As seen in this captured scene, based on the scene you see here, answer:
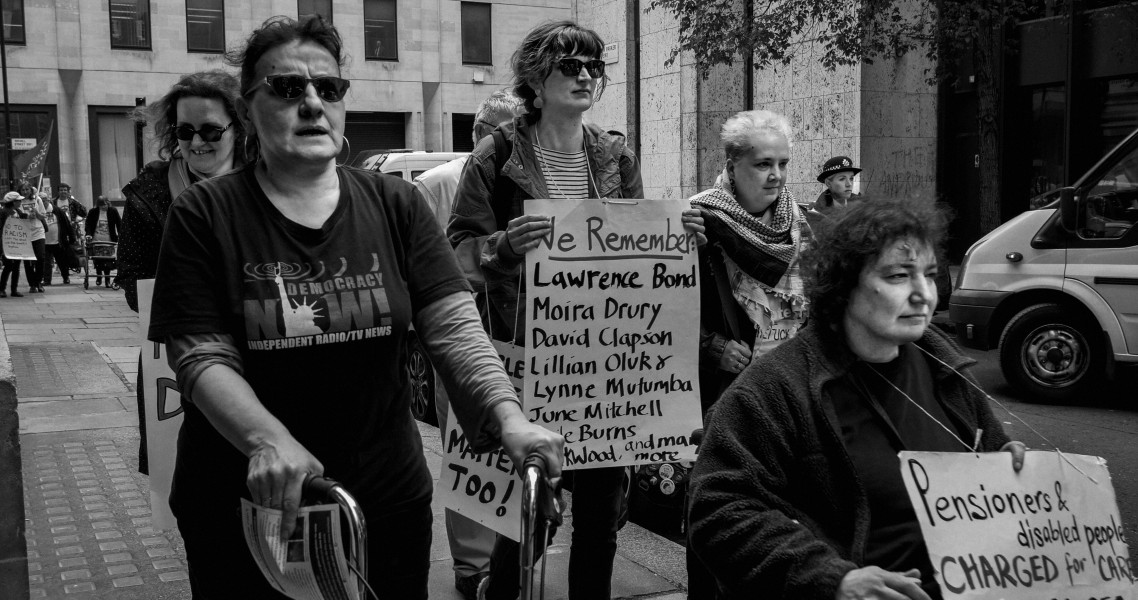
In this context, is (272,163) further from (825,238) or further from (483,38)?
(483,38)

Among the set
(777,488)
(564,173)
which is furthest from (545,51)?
(777,488)

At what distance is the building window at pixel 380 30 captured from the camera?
40.2 meters

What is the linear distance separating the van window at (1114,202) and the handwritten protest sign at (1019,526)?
22.0 ft

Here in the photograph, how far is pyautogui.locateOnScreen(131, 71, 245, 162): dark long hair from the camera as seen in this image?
3.85m

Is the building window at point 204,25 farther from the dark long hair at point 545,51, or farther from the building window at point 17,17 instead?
the dark long hair at point 545,51

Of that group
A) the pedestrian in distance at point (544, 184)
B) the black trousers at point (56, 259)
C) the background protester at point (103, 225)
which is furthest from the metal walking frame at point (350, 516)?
the black trousers at point (56, 259)

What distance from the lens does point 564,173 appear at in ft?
12.9

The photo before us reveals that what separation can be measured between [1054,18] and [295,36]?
56.5ft

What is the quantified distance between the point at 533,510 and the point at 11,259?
66.9 ft

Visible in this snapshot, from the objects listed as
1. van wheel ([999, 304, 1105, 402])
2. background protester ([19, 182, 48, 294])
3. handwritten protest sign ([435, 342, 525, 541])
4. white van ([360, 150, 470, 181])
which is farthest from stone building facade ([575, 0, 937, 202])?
handwritten protest sign ([435, 342, 525, 541])

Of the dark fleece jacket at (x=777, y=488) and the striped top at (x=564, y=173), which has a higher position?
the striped top at (x=564, y=173)

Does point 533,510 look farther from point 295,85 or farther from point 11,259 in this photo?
point 11,259

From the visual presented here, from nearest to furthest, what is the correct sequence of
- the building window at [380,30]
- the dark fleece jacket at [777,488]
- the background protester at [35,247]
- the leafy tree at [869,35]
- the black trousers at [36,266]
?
the dark fleece jacket at [777,488], the leafy tree at [869,35], the background protester at [35,247], the black trousers at [36,266], the building window at [380,30]

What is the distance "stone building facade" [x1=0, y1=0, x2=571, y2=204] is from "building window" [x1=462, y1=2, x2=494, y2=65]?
111 mm
